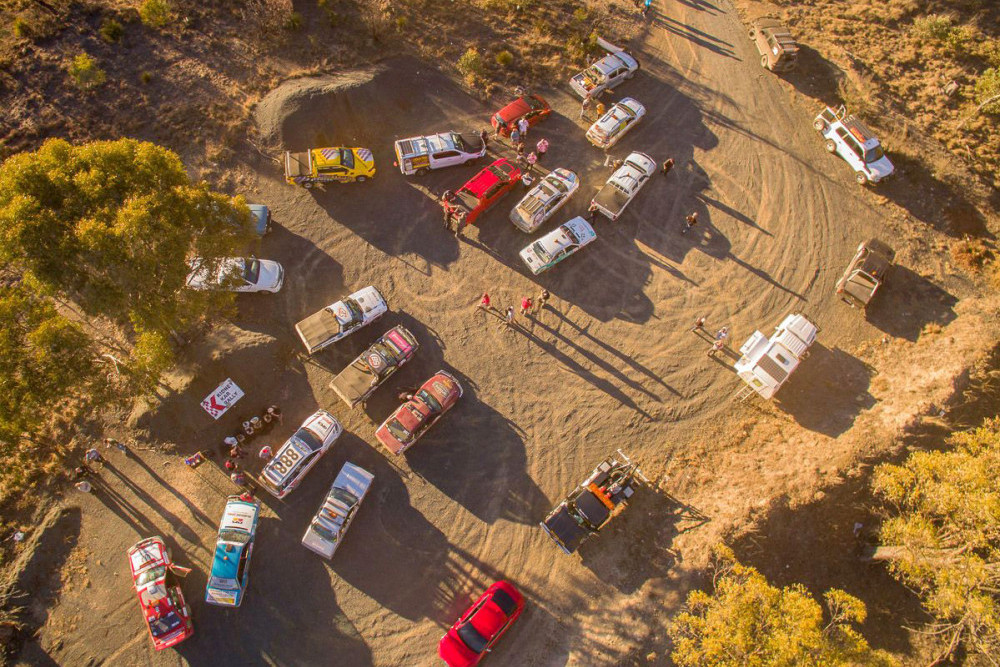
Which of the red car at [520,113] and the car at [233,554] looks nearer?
the car at [233,554]

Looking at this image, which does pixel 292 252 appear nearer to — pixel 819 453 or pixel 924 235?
pixel 819 453

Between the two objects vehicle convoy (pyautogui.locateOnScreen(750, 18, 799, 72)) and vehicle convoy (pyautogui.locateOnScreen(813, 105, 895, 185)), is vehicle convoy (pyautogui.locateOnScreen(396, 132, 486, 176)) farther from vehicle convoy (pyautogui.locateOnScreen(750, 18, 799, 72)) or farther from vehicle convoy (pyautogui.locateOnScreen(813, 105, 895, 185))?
vehicle convoy (pyautogui.locateOnScreen(813, 105, 895, 185))

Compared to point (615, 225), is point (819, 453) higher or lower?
lower

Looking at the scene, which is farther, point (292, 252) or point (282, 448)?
point (292, 252)

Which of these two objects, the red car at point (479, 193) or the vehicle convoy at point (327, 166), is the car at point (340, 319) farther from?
the vehicle convoy at point (327, 166)

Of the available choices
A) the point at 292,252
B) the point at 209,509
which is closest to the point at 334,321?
the point at 292,252

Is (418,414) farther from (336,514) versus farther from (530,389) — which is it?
(530,389)

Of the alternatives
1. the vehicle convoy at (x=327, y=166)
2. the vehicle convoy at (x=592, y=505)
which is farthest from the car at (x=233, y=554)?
the vehicle convoy at (x=327, y=166)
